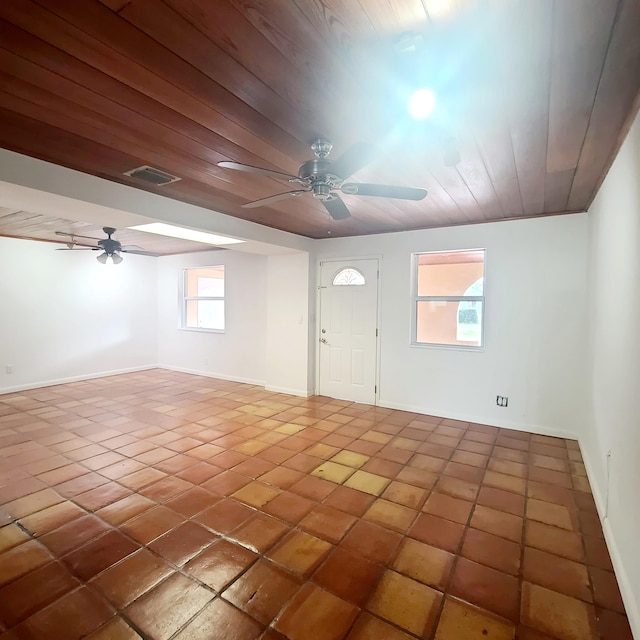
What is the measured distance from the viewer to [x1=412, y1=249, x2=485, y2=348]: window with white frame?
426 centimetres

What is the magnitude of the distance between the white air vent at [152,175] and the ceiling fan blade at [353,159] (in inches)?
56.3

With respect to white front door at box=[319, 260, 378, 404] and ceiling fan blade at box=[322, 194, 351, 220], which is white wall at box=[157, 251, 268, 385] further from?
ceiling fan blade at box=[322, 194, 351, 220]

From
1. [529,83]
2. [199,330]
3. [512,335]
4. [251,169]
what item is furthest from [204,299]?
[529,83]

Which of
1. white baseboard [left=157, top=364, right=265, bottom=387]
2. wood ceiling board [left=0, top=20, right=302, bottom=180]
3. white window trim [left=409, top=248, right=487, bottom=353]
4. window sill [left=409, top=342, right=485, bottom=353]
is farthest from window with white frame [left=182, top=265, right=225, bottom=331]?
wood ceiling board [left=0, top=20, right=302, bottom=180]

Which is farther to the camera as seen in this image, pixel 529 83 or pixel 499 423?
pixel 499 423

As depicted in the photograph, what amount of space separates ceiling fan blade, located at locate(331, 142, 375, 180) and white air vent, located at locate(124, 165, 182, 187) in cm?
143

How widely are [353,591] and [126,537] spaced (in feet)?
4.49

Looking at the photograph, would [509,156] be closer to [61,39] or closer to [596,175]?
[596,175]

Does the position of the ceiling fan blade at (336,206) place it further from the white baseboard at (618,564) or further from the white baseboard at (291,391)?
the white baseboard at (291,391)

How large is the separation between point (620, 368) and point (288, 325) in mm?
4043

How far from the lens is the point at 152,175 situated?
269 cm

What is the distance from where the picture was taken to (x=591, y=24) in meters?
1.24

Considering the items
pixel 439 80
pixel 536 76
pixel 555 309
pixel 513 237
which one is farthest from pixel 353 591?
pixel 513 237

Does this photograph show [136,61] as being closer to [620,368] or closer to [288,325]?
[620,368]
